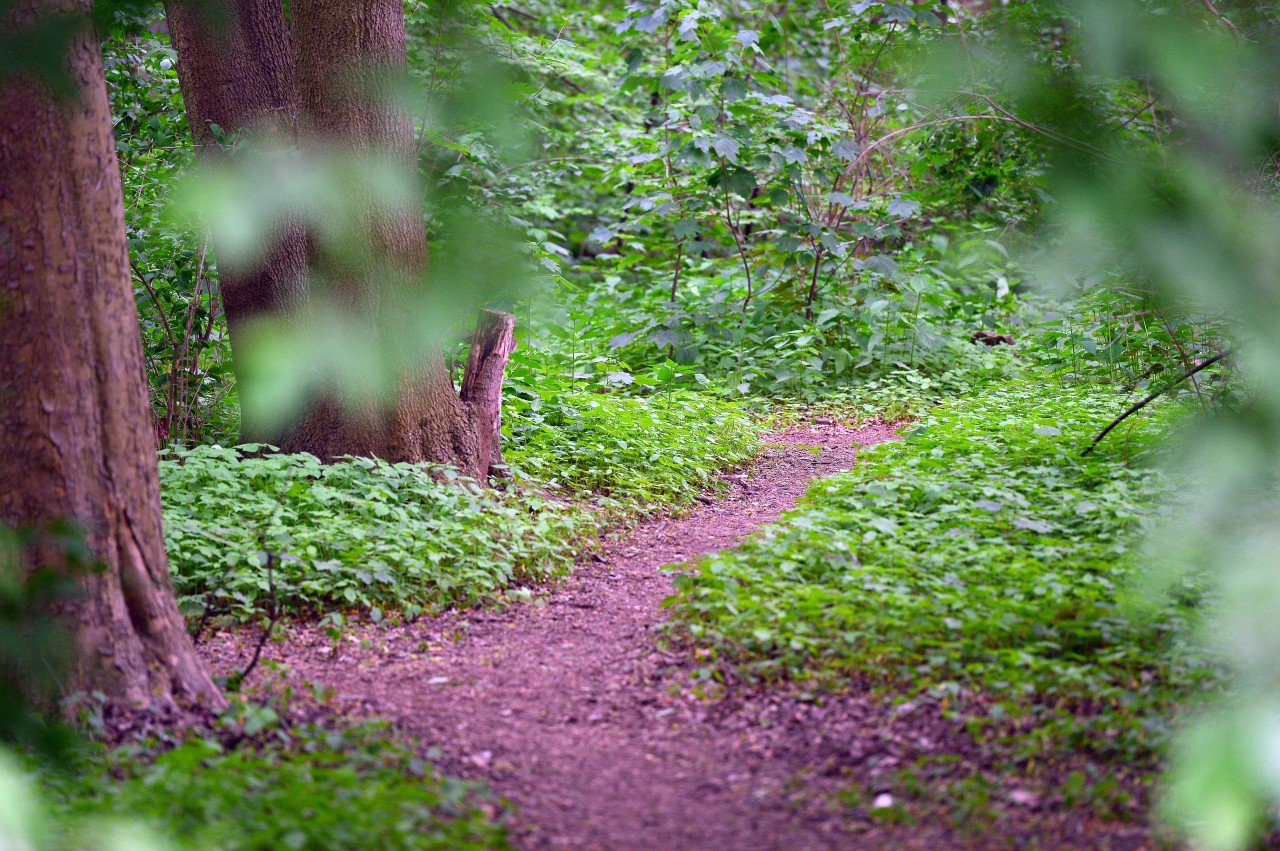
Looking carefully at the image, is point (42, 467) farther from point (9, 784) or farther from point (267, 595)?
point (9, 784)

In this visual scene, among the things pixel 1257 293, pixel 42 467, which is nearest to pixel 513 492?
pixel 42 467

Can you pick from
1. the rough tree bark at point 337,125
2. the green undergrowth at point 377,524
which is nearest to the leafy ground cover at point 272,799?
the green undergrowth at point 377,524

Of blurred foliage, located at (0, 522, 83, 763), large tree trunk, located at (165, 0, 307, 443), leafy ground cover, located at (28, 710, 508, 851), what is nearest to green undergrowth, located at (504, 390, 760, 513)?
large tree trunk, located at (165, 0, 307, 443)

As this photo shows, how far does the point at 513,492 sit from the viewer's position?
5590 mm

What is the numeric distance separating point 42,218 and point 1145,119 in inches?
106

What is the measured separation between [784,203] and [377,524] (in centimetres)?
535

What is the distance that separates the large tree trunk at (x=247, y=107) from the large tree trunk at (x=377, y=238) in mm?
250

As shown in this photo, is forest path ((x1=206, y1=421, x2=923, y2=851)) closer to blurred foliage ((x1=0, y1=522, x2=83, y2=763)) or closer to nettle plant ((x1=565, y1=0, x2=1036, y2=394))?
blurred foliage ((x1=0, y1=522, x2=83, y2=763))

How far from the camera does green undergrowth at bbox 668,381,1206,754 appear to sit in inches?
126

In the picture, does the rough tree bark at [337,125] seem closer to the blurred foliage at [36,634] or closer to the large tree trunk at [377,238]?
the large tree trunk at [377,238]

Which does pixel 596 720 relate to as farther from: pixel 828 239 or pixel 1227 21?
pixel 828 239

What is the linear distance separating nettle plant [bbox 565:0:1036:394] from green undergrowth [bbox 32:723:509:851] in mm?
6151

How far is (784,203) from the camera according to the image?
885 centimetres

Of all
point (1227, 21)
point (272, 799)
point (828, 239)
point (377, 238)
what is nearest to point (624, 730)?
point (272, 799)
